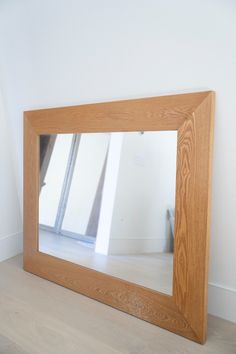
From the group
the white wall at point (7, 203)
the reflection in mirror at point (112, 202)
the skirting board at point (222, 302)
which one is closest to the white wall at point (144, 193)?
the reflection in mirror at point (112, 202)

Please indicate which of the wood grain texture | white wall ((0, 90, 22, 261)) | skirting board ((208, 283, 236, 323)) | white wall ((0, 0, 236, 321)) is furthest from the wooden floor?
the wood grain texture

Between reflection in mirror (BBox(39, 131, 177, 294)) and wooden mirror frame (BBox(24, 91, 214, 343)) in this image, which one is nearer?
wooden mirror frame (BBox(24, 91, 214, 343))

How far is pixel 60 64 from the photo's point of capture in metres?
1.81

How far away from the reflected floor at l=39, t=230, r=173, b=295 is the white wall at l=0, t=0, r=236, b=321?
307mm

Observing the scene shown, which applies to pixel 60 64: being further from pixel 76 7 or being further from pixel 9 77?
pixel 9 77

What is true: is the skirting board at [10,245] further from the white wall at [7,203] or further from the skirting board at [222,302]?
the skirting board at [222,302]

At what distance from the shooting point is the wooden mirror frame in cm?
137

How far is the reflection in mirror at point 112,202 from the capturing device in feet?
5.30

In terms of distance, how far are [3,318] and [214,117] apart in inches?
65.2

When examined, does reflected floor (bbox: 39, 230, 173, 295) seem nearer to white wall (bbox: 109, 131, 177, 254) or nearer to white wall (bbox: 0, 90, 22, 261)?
white wall (bbox: 109, 131, 177, 254)

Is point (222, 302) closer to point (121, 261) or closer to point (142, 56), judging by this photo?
point (121, 261)

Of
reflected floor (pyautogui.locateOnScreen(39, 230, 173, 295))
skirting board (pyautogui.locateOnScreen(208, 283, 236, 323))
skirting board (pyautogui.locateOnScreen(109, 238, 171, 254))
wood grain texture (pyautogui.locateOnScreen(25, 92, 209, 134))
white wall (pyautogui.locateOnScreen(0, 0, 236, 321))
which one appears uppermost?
white wall (pyautogui.locateOnScreen(0, 0, 236, 321))

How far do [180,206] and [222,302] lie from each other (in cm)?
70

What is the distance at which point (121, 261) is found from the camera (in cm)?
180
